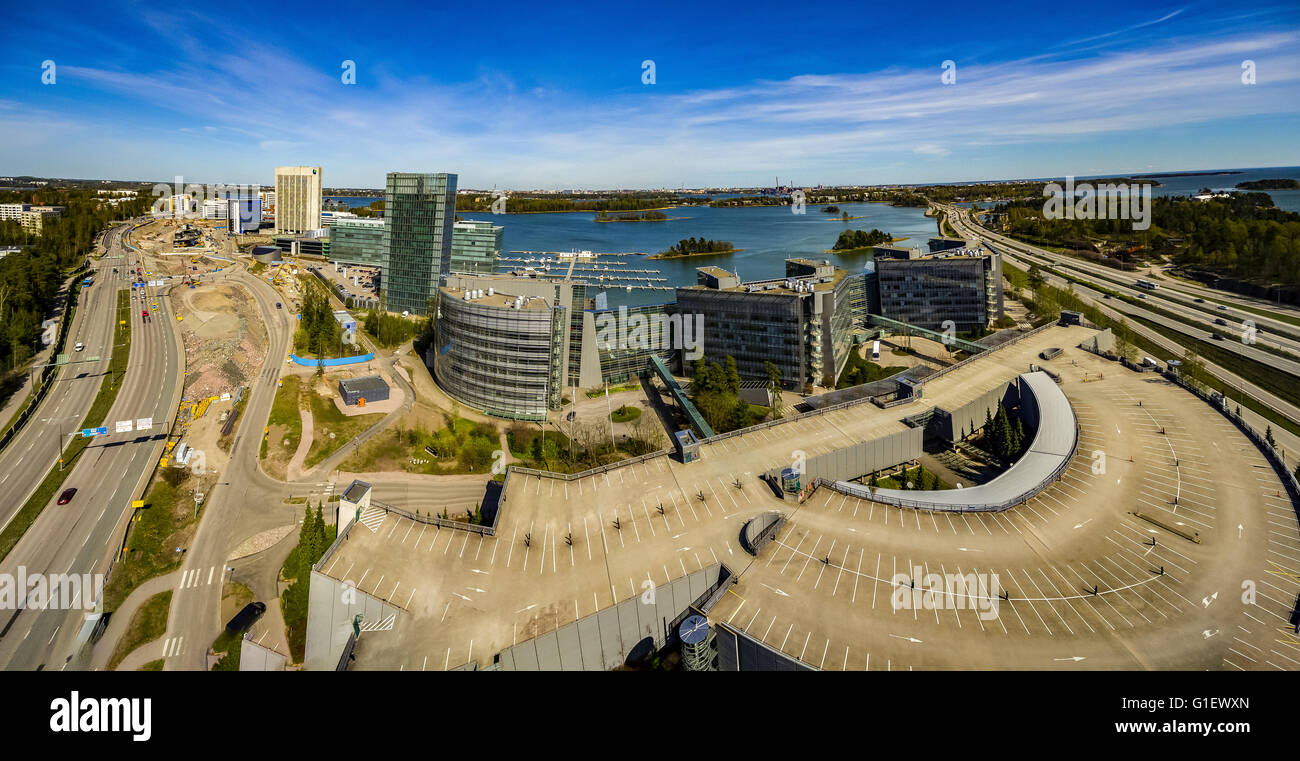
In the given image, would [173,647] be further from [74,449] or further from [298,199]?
[298,199]

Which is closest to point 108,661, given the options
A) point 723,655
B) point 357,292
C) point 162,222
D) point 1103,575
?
point 723,655

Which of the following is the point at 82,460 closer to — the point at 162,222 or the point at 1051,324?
the point at 1051,324

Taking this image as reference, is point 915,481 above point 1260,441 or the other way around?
the other way around

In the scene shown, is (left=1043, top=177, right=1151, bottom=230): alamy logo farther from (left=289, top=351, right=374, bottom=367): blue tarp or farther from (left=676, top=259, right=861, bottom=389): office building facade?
(left=289, top=351, right=374, bottom=367): blue tarp

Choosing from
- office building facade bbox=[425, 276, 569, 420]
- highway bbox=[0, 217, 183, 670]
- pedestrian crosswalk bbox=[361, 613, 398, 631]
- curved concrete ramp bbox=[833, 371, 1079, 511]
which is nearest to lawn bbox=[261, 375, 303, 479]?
highway bbox=[0, 217, 183, 670]

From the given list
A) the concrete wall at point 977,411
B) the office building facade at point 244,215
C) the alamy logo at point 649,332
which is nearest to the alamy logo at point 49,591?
the alamy logo at point 649,332

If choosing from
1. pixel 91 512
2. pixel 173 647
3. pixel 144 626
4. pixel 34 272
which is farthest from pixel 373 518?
pixel 34 272
